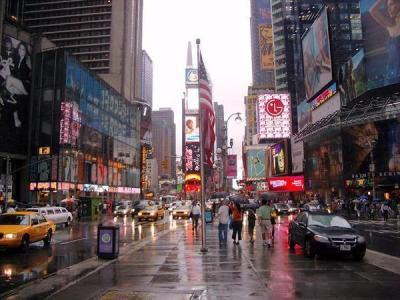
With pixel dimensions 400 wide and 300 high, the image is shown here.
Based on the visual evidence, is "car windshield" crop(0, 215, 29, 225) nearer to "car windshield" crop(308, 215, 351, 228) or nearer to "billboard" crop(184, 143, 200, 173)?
"car windshield" crop(308, 215, 351, 228)

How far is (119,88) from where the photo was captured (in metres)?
132

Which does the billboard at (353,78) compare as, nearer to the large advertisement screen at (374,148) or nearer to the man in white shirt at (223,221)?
the large advertisement screen at (374,148)

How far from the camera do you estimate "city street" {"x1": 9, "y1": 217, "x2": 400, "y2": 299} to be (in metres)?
9.16

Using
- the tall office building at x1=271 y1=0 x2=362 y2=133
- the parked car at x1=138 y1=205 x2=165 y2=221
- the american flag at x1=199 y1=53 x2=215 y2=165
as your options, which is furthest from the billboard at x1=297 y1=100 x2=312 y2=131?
the american flag at x1=199 y1=53 x2=215 y2=165

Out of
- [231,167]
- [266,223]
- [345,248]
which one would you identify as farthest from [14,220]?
[231,167]

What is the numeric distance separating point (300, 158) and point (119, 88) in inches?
2248

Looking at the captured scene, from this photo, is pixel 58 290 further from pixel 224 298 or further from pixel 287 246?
pixel 287 246

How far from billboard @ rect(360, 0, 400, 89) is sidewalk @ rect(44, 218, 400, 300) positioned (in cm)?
5188

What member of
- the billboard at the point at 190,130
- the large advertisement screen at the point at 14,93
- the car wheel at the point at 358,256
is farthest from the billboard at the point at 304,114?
the car wheel at the point at 358,256

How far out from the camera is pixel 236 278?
1087 centimetres

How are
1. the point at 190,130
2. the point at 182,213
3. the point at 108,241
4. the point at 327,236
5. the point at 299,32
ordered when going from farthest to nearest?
the point at 299,32
the point at 190,130
the point at 182,213
the point at 108,241
the point at 327,236

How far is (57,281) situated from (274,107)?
360 ft

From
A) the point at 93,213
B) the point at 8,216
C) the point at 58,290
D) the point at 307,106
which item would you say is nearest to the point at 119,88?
the point at 307,106

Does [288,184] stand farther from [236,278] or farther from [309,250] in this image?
[236,278]
